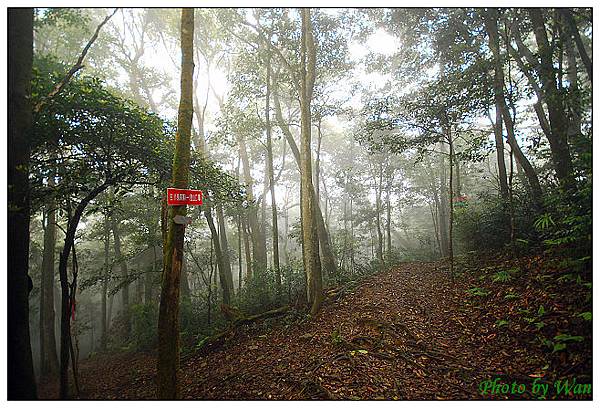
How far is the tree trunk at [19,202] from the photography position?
104 inches

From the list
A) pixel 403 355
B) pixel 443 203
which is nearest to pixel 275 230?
pixel 403 355

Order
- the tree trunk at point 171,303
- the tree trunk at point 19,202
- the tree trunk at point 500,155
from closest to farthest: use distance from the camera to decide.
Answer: the tree trunk at point 19,202, the tree trunk at point 171,303, the tree trunk at point 500,155

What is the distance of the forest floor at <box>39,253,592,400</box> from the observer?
9.87 ft

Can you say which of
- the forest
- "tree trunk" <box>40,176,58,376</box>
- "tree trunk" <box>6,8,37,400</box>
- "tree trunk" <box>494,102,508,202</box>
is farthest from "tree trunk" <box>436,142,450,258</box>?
"tree trunk" <box>6,8,37,400</box>

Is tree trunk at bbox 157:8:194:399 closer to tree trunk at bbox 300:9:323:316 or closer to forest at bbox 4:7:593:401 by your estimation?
forest at bbox 4:7:593:401

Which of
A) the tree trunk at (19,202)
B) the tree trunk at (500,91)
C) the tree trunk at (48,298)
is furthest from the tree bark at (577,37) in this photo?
the tree trunk at (48,298)

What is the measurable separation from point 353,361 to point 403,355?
26.7 inches

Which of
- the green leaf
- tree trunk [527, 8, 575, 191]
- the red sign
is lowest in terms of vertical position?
the green leaf

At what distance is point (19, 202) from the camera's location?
2906mm

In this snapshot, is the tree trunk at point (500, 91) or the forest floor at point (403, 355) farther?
the tree trunk at point (500, 91)

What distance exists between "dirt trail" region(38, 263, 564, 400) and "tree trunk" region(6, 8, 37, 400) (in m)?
0.56

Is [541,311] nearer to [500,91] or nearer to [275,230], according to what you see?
[500,91]

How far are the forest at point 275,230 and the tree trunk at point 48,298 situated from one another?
4 centimetres

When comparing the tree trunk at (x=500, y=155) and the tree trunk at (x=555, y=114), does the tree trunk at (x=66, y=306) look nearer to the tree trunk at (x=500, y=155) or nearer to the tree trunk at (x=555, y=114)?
the tree trunk at (x=555, y=114)
